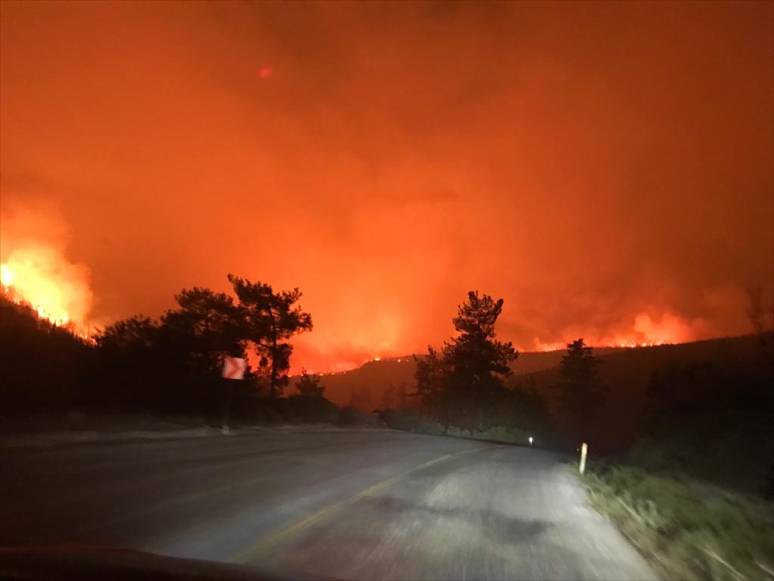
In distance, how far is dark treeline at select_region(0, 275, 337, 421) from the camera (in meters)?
24.1

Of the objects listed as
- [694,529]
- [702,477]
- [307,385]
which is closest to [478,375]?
[307,385]

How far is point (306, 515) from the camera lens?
35.6ft

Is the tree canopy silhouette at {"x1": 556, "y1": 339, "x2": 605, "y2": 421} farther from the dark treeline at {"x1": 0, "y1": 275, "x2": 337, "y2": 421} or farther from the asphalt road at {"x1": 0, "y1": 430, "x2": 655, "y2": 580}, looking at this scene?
the asphalt road at {"x1": 0, "y1": 430, "x2": 655, "y2": 580}

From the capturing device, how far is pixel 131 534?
8.65 m

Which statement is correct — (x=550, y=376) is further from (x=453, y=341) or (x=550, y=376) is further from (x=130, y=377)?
(x=130, y=377)

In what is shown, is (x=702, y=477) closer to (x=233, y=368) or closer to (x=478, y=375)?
(x=233, y=368)

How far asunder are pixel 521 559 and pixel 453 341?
7311 centimetres

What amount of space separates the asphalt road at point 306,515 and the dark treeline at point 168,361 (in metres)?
7.39

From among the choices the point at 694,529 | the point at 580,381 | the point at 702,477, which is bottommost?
the point at 694,529

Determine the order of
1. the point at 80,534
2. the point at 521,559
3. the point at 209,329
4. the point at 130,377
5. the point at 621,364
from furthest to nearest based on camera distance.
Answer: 1. the point at 621,364
2. the point at 209,329
3. the point at 130,377
4. the point at 521,559
5. the point at 80,534

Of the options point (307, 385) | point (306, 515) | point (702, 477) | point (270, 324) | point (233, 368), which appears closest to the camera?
point (306, 515)

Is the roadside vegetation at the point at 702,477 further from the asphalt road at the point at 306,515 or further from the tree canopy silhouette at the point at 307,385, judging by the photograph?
the tree canopy silhouette at the point at 307,385

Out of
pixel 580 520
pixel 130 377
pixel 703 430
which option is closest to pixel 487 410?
pixel 703 430

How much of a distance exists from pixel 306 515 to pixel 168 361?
78.5 ft
